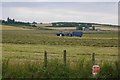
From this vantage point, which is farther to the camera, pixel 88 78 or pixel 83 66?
pixel 83 66

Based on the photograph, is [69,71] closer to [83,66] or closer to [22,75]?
[83,66]

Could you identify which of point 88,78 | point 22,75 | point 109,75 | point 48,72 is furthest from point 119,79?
point 22,75

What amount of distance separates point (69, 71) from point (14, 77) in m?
2.15

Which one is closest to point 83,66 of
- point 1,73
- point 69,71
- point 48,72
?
point 69,71

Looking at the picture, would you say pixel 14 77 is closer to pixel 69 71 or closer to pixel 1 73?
pixel 1 73

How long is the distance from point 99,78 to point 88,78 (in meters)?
0.46

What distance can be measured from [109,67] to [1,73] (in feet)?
14.1

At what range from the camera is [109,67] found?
1221cm

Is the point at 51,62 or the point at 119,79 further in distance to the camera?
the point at 51,62

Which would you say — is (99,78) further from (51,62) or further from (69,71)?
(51,62)

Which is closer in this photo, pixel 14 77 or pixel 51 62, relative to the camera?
pixel 14 77

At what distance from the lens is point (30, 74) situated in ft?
38.5

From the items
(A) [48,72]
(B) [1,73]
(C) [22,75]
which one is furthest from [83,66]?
(B) [1,73]

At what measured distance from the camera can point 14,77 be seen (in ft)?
38.1
